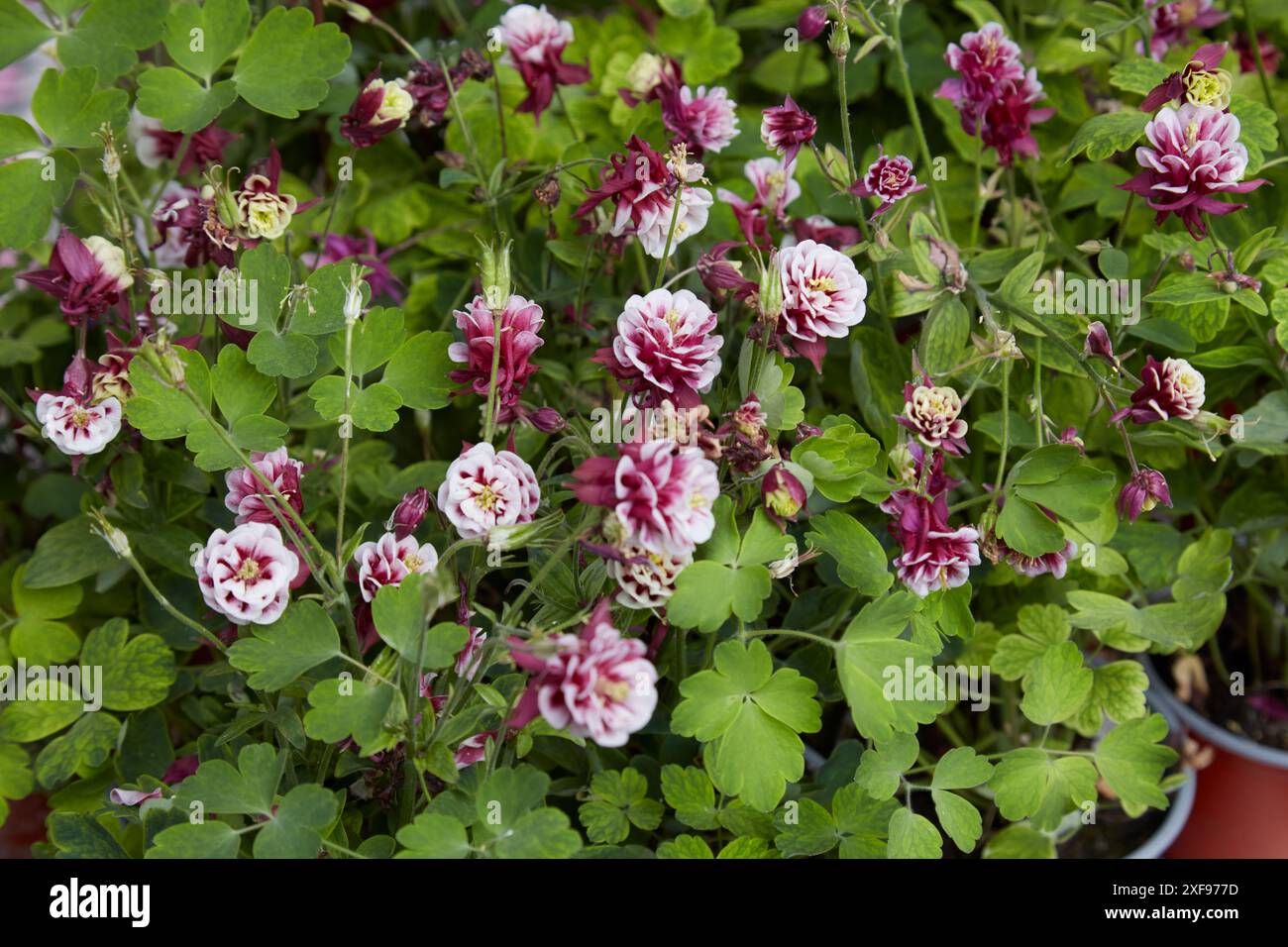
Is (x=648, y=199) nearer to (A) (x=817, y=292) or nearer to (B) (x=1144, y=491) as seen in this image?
(A) (x=817, y=292)

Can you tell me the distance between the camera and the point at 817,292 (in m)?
0.69

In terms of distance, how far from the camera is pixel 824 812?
2.42ft

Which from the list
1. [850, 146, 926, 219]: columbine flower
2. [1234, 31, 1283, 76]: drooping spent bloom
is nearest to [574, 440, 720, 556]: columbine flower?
[850, 146, 926, 219]: columbine flower

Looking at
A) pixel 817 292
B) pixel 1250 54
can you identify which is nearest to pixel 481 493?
pixel 817 292

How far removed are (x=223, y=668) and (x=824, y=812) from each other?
1.32 ft

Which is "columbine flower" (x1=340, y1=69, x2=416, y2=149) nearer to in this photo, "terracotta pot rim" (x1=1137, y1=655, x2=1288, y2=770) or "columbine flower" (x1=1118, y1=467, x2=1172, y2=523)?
"columbine flower" (x1=1118, y1=467, x2=1172, y2=523)

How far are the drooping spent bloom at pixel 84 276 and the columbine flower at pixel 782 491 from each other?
18.4 inches

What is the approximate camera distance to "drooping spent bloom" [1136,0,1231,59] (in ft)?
3.18

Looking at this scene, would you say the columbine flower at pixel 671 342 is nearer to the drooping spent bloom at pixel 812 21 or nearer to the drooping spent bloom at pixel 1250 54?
the drooping spent bloom at pixel 812 21

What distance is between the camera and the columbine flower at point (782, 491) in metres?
0.66

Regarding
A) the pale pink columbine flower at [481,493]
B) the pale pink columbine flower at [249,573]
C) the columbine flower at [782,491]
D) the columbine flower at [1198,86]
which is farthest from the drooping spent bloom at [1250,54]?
the pale pink columbine flower at [249,573]

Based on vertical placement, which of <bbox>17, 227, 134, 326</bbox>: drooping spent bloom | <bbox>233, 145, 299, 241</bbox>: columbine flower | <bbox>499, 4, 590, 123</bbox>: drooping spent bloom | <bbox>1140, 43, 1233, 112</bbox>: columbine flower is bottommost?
<bbox>17, 227, 134, 326</bbox>: drooping spent bloom

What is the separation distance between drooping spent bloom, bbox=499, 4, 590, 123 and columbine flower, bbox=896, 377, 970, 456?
43 centimetres
